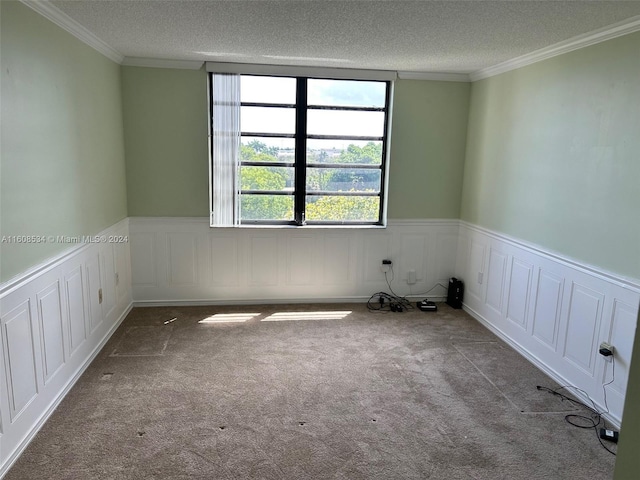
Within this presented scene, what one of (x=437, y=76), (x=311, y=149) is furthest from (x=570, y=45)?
(x=311, y=149)

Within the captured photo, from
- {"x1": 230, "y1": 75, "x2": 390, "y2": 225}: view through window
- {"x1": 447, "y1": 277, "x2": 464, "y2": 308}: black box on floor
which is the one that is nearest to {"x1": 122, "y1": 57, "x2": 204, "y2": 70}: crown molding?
{"x1": 230, "y1": 75, "x2": 390, "y2": 225}: view through window

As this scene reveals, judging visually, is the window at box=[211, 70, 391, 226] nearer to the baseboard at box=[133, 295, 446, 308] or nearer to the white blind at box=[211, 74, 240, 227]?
the white blind at box=[211, 74, 240, 227]

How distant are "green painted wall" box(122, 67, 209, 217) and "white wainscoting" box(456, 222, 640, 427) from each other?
306cm

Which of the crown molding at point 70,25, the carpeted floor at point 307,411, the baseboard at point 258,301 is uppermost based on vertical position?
the crown molding at point 70,25

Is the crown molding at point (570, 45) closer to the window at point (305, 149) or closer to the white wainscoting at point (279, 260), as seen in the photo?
the window at point (305, 149)

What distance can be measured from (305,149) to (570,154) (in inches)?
102

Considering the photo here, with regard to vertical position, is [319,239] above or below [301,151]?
below

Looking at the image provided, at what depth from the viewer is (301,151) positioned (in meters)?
4.85

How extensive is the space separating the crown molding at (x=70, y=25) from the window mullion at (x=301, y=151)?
181cm

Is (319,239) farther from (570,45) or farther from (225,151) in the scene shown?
(570,45)

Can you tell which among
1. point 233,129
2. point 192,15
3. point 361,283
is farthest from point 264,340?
point 192,15

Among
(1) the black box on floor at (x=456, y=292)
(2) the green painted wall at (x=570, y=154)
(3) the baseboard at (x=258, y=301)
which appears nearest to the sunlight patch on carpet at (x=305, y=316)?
(3) the baseboard at (x=258, y=301)

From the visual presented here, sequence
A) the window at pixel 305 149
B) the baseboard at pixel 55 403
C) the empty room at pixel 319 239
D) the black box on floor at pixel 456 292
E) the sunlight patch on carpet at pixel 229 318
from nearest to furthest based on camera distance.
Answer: the baseboard at pixel 55 403 → the empty room at pixel 319 239 → the sunlight patch on carpet at pixel 229 318 → the window at pixel 305 149 → the black box on floor at pixel 456 292

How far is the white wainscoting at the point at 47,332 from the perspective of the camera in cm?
233
